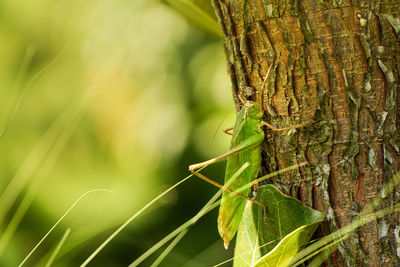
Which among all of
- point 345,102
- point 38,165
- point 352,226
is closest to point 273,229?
point 352,226

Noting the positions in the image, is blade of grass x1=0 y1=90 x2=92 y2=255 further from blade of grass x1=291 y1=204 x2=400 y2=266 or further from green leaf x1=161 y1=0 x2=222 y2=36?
blade of grass x1=291 y1=204 x2=400 y2=266

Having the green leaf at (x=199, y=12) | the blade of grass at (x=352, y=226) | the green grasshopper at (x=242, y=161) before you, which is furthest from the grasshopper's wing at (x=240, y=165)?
the green leaf at (x=199, y=12)

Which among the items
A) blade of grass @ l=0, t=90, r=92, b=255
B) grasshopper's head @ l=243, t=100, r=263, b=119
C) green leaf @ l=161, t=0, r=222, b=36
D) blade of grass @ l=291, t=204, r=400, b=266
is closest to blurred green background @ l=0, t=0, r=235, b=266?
A: green leaf @ l=161, t=0, r=222, b=36

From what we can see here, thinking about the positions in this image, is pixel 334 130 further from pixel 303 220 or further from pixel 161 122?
pixel 161 122

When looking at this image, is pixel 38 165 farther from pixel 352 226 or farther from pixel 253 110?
pixel 352 226

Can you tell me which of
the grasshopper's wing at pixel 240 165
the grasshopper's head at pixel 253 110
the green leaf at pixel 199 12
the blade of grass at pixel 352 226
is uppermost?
the green leaf at pixel 199 12

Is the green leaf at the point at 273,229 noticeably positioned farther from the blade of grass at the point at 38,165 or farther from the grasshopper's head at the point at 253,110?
the blade of grass at the point at 38,165

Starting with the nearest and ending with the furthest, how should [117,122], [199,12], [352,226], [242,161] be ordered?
[352,226] → [242,161] → [199,12] → [117,122]
